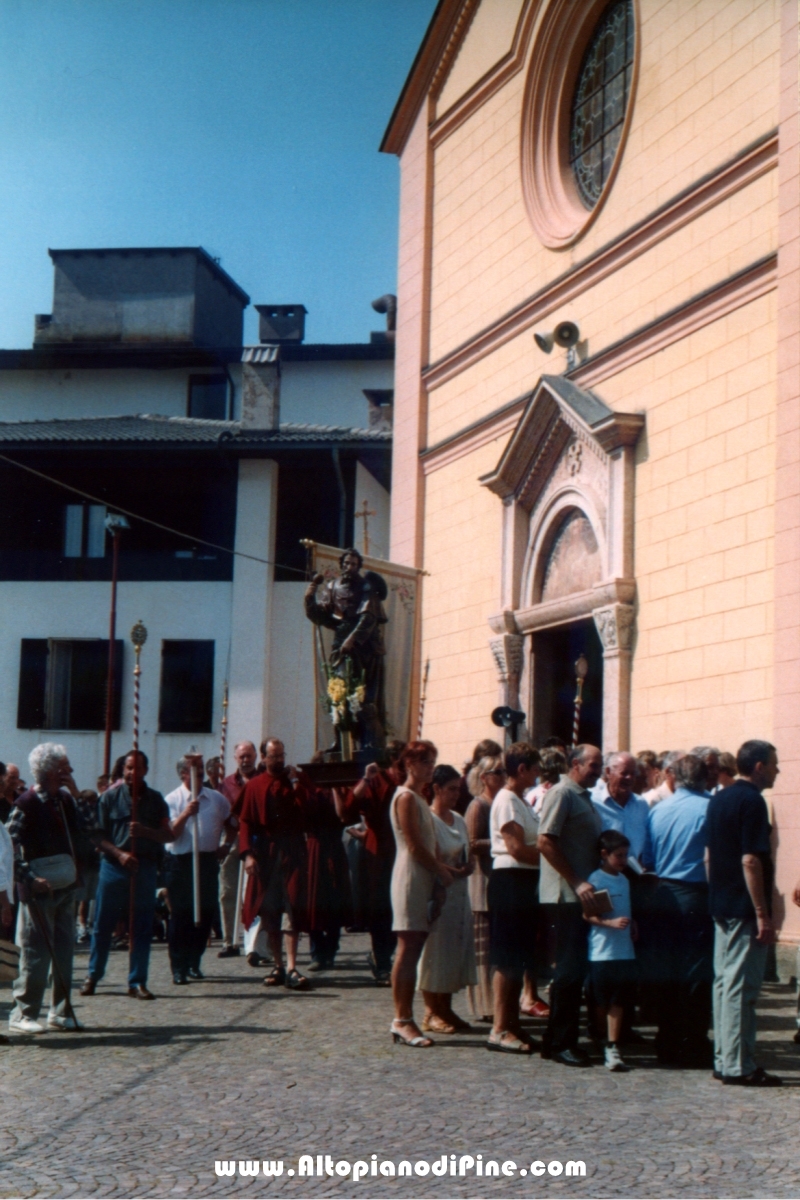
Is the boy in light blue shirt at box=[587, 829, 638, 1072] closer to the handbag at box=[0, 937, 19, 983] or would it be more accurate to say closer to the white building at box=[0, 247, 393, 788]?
the handbag at box=[0, 937, 19, 983]

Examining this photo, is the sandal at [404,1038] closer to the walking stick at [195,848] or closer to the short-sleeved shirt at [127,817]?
the short-sleeved shirt at [127,817]

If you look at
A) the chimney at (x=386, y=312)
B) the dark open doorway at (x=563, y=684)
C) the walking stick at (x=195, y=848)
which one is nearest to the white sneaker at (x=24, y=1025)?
the walking stick at (x=195, y=848)

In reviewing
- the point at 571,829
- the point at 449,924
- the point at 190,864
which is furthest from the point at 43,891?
the point at 571,829

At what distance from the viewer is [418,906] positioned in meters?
8.77

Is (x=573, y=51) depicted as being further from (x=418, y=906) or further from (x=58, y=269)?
(x=58, y=269)

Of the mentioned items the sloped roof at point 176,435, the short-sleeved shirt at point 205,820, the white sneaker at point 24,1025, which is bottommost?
the white sneaker at point 24,1025

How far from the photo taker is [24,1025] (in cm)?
932

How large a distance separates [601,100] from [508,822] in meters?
11.4

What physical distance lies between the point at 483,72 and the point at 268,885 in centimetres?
1200

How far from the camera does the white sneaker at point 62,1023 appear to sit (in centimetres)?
936

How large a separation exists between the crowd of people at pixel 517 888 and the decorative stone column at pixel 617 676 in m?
3.49

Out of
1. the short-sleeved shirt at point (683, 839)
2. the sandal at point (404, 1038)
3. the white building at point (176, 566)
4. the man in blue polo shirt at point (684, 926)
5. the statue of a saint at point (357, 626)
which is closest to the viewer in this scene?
the man in blue polo shirt at point (684, 926)

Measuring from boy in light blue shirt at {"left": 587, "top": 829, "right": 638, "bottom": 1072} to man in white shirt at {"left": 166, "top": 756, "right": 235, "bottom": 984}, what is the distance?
13.2ft

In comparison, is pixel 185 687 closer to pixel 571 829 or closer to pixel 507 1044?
pixel 507 1044
